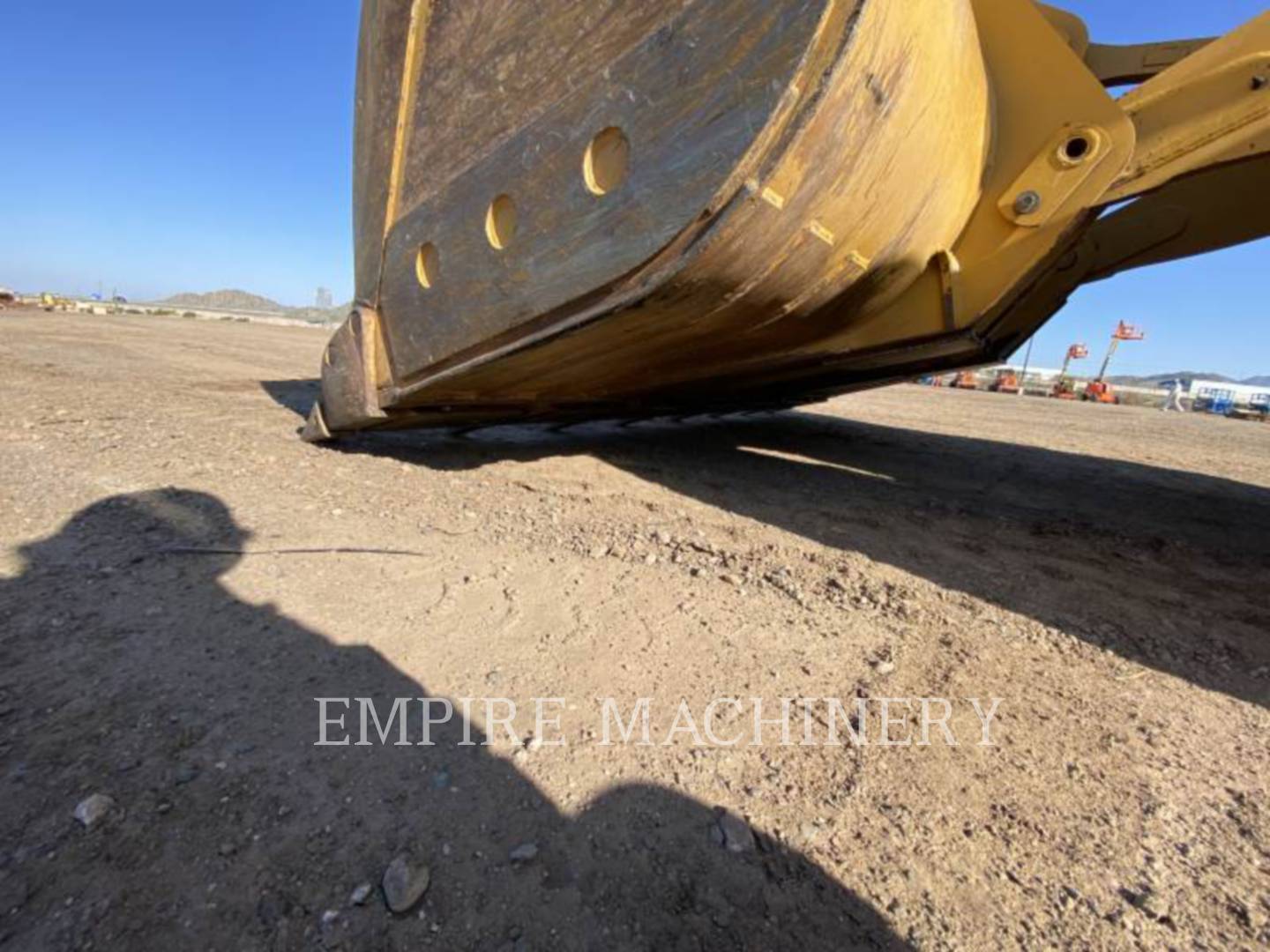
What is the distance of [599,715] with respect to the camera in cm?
178

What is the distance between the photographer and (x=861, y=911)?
126 centimetres

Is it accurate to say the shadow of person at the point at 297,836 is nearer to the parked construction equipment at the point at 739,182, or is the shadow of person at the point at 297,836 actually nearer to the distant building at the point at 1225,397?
the parked construction equipment at the point at 739,182

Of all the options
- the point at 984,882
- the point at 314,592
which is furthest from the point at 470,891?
the point at 314,592

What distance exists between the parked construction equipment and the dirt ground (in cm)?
99

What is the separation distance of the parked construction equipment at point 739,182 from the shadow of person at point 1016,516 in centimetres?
96

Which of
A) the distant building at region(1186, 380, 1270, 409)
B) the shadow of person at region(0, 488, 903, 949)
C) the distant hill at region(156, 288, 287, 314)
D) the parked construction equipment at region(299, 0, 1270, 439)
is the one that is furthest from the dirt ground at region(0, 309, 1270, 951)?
the distant hill at region(156, 288, 287, 314)

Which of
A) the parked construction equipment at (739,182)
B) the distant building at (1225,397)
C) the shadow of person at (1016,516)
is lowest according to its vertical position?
the shadow of person at (1016,516)

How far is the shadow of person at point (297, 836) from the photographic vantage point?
3.83ft

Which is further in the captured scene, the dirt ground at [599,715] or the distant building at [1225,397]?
the distant building at [1225,397]

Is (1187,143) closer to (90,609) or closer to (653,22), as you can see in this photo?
(653,22)

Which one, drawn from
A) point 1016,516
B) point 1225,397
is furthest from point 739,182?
point 1225,397

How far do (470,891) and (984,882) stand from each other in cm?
112

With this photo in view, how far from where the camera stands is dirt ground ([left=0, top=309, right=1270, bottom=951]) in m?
1.23

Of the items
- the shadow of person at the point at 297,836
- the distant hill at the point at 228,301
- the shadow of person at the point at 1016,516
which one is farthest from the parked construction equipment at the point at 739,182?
the distant hill at the point at 228,301
